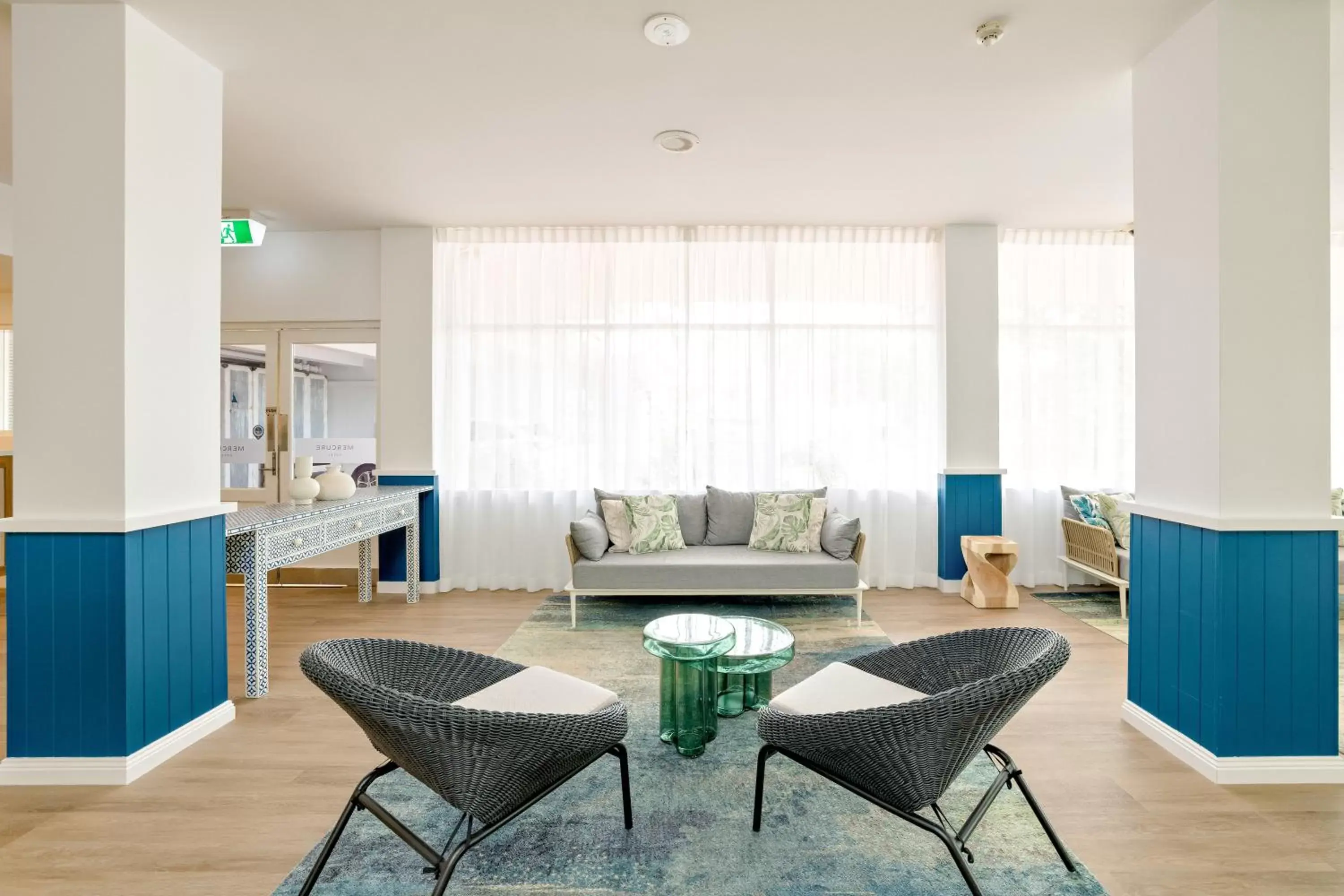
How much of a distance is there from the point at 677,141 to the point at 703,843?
3348 mm

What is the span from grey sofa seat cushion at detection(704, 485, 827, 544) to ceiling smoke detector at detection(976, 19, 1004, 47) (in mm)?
3199

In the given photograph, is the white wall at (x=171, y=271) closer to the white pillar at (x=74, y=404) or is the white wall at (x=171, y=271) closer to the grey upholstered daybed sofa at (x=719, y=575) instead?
the white pillar at (x=74, y=404)

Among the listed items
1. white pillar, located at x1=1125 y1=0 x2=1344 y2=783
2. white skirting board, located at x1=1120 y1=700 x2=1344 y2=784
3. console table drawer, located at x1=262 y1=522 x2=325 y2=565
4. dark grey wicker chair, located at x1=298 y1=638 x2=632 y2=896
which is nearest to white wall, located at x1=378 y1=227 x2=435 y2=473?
console table drawer, located at x1=262 y1=522 x2=325 y2=565

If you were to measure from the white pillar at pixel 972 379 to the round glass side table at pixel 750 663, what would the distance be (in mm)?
2712

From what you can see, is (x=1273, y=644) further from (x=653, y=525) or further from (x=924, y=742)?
(x=653, y=525)

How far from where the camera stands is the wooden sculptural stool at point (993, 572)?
503 cm

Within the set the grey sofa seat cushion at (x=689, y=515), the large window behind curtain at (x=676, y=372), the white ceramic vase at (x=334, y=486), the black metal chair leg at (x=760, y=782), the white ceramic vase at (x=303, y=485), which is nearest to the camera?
the black metal chair leg at (x=760, y=782)

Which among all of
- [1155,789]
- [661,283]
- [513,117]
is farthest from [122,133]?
[1155,789]

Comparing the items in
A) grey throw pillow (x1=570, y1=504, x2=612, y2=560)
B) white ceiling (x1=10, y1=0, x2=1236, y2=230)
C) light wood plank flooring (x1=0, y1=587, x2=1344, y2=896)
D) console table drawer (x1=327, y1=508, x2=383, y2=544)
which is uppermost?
white ceiling (x1=10, y1=0, x2=1236, y2=230)

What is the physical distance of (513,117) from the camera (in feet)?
11.7

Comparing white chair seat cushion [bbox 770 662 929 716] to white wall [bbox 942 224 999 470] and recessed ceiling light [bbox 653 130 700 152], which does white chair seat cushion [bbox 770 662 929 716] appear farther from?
white wall [bbox 942 224 999 470]

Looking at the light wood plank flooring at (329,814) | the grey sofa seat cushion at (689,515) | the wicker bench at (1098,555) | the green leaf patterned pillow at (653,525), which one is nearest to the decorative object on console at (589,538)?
the green leaf patterned pillow at (653,525)

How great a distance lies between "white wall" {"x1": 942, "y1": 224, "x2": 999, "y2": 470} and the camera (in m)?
5.46

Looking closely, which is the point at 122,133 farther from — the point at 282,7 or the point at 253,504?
the point at 253,504
